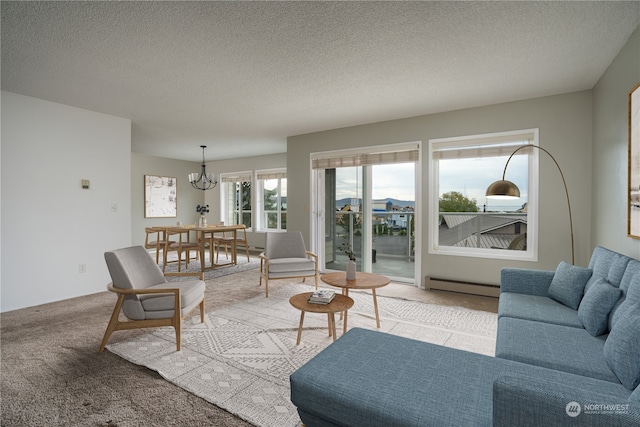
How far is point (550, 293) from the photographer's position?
8.50 ft

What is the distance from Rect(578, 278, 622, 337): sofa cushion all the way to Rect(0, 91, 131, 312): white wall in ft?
17.3

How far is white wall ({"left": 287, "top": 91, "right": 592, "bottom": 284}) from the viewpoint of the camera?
11.7ft

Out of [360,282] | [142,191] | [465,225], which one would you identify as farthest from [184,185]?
[465,225]

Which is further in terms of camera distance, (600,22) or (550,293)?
(550,293)

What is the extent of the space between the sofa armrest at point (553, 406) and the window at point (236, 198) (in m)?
7.73

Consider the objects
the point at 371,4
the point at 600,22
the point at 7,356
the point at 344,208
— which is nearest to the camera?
the point at 371,4

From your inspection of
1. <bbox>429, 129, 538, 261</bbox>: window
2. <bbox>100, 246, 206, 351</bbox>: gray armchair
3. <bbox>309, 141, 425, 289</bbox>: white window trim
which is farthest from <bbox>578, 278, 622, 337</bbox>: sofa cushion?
<bbox>100, 246, 206, 351</bbox>: gray armchair

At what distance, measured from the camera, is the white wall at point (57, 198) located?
3578 mm

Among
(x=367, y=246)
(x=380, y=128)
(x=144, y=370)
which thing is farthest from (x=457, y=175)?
(x=144, y=370)

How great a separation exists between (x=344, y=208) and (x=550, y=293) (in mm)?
3251

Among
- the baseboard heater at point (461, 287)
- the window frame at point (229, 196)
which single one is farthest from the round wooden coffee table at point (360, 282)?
the window frame at point (229, 196)

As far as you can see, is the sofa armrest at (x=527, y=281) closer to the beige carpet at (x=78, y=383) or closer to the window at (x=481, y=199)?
the window at (x=481, y=199)

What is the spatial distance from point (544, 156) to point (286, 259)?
346 centimetres

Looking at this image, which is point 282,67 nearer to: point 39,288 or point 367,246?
point 367,246
